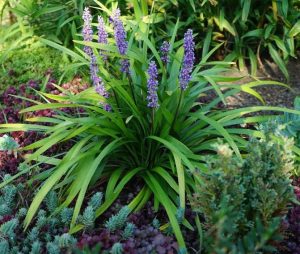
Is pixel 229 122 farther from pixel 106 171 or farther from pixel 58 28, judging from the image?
pixel 58 28

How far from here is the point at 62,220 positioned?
2633mm

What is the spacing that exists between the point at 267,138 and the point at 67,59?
108 inches

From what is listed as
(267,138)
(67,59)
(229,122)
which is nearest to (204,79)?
(229,122)

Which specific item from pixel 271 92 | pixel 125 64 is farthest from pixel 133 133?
pixel 271 92

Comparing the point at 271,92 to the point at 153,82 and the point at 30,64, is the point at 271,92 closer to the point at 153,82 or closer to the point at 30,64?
the point at 153,82

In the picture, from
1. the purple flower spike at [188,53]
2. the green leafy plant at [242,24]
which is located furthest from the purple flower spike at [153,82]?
the green leafy plant at [242,24]

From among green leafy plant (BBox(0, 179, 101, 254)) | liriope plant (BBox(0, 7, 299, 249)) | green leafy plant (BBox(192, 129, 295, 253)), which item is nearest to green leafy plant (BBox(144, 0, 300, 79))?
liriope plant (BBox(0, 7, 299, 249))

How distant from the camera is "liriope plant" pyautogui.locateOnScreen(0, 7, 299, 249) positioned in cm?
263

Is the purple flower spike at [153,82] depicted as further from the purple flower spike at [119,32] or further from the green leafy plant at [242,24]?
the green leafy plant at [242,24]

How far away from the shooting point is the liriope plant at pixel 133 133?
263cm

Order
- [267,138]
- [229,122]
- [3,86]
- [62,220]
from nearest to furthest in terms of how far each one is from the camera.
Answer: [267,138] < [62,220] < [229,122] < [3,86]

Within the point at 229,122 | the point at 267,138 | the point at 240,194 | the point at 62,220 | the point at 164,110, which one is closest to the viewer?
the point at 240,194

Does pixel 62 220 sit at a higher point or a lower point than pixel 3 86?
lower

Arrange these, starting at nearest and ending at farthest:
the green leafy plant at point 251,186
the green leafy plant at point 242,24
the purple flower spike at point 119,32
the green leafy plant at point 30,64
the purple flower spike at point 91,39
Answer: the green leafy plant at point 251,186 < the purple flower spike at point 119,32 < the purple flower spike at point 91,39 < the green leafy plant at point 242,24 < the green leafy plant at point 30,64
